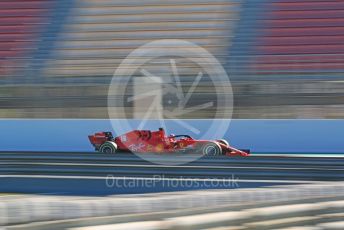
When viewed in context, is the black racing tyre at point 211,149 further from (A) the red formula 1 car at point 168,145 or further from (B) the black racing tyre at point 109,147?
(B) the black racing tyre at point 109,147

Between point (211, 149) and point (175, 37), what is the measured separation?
6.16 meters

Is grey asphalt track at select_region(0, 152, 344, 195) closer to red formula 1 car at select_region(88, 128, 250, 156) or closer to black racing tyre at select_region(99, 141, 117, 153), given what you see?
red formula 1 car at select_region(88, 128, 250, 156)

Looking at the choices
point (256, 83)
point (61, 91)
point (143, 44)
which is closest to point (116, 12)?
point (143, 44)

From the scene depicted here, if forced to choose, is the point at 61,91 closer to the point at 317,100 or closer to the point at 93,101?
the point at 93,101

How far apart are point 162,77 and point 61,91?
8.69 feet

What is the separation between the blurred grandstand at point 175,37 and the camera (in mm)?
15461

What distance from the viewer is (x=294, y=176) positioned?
9.62 meters

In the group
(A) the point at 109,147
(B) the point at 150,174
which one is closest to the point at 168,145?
(A) the point at 109,147

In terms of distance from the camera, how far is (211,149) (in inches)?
507

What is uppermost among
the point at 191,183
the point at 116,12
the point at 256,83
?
the point at 116,12

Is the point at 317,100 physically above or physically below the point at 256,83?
below

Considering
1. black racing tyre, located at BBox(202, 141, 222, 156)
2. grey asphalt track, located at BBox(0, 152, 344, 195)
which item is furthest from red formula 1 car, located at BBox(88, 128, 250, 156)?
grey asphalt track, located at BBox(0, 152, 344, 195)

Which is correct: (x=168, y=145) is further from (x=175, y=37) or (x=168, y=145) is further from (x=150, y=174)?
(x=175, y=37)

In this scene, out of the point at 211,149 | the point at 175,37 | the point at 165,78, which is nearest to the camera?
the point at 211,149
